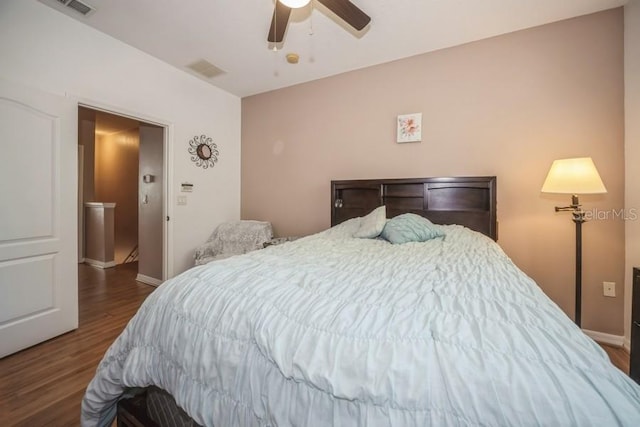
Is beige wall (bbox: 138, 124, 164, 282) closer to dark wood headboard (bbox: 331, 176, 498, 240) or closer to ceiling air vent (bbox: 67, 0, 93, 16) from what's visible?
ceiling air vent (bbox: 67, 0, 93, 16)

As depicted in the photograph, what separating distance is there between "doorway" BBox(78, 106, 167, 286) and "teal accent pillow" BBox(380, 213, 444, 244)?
101 inches

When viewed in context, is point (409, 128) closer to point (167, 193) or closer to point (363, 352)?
point (363, 352)

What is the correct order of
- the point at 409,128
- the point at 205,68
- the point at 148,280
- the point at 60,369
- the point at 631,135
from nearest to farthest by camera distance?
the point at 60,369
the point at 631,135
the point at 409,128
the point at 205,68
the point at 148,280

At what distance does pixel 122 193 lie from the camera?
5.19m

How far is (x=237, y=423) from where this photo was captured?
0.70m

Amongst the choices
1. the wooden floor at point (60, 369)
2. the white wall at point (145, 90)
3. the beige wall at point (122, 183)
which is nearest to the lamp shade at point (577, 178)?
the wooden floor at point (60, 369)

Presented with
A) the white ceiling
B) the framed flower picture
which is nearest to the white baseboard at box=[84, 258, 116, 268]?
the white ceiling

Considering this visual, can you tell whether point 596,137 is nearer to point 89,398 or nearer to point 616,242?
point 616,242

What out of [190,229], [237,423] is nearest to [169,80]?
[190,229]

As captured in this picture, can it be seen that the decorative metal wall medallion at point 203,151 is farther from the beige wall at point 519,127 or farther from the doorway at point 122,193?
the beige wall at point 519,127

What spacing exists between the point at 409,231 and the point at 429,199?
71 centimetres

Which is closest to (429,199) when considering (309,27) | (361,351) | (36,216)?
(309,27)

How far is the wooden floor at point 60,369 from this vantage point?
1.37 m

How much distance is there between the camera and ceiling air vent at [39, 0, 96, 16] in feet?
6.54
